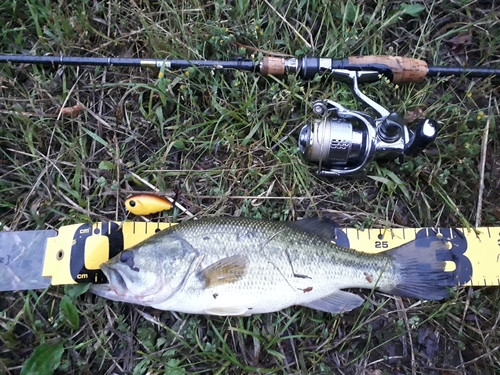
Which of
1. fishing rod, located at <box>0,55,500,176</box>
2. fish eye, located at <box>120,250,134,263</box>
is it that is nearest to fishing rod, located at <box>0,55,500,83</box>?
fishing rod, located at <box>0,55,500,176</box>

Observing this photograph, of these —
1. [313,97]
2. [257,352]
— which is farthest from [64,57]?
[257,352]

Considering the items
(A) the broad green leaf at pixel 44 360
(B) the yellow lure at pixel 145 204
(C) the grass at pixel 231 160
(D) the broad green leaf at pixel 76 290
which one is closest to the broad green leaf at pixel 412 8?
(C) the grass at pixel 231 160

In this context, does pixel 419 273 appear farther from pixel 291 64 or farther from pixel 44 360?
pixel 44 360

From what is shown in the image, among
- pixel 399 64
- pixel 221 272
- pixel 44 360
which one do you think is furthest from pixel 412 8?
pixel 44 360

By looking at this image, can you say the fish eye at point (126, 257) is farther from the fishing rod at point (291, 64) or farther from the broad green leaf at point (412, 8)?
the broad green leaf at point (412, 8)

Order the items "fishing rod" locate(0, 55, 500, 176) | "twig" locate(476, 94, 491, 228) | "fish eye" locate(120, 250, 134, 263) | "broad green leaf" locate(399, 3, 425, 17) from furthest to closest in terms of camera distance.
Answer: "broad green leaf" locate(399, 3, 425, 17) < "twig" locate(476, 94, 491, 228) < "fishing rod" locate(0, 55, 500, 176) < "fish eye" locate(120, 250, 134, 263)

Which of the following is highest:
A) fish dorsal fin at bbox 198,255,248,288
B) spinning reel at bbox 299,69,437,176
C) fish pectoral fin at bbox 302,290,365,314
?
spinning reel at bbox 299,69,437,176

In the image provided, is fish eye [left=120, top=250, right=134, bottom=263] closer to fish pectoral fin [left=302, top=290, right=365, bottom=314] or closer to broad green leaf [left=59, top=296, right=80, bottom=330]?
broad green leaf [left=59, top=296, right=80, bottom=330]
